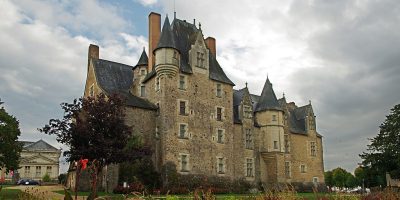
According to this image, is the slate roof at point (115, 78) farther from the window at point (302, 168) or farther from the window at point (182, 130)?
the window at point (302, 168)

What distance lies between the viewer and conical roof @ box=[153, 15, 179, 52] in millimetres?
34531

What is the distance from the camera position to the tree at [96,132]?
24.5 metres

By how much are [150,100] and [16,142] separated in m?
12.4

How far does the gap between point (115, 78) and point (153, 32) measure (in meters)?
5.85

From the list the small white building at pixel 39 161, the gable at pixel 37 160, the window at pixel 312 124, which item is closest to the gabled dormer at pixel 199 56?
the window at pixel 312 124

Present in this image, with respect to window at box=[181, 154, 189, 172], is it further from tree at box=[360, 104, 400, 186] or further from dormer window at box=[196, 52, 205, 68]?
tree at box=[360, 104, 400, 186]

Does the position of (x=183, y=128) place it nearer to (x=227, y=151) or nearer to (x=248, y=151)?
(x=227, y=151)

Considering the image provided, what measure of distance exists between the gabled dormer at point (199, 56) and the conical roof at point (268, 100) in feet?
30.7

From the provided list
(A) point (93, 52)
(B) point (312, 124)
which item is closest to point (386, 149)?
(B) point (312, 124)

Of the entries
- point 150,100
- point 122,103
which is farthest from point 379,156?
point 122,103

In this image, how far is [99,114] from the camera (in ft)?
83.5

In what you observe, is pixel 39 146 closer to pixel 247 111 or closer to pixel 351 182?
pixel 247 111

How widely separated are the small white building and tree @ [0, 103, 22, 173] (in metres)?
50.3

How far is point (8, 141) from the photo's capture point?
26219mm
